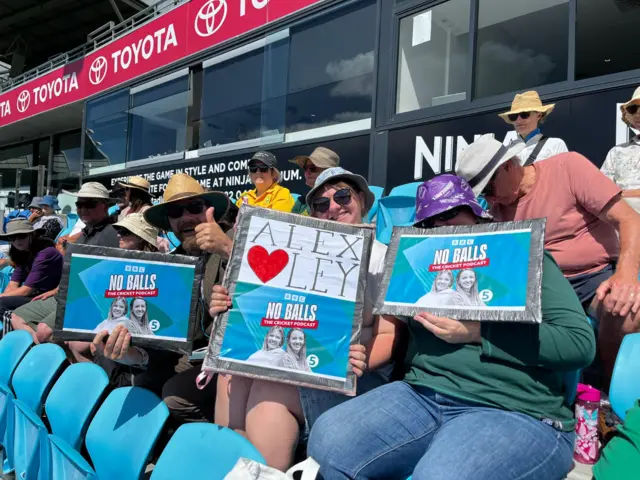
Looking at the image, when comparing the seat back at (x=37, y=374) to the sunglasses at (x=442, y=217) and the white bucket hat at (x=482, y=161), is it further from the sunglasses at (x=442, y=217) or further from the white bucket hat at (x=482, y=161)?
the white bucket hat at (x=482, y=161)

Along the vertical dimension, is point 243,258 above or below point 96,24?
below

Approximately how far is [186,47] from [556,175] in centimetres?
670

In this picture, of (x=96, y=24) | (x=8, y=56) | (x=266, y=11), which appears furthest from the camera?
(x=8, y=56)

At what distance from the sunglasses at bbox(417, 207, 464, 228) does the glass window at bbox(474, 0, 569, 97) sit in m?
2.94

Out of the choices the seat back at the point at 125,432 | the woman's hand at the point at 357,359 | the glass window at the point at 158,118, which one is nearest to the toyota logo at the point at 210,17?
the glass window at the point at 158,118

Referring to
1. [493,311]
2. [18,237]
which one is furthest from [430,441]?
[18,237]

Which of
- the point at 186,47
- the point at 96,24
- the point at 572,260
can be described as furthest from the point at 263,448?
the point at 96,24

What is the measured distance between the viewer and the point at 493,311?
4.79 ft

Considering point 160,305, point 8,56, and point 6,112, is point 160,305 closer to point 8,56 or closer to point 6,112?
point 6,112

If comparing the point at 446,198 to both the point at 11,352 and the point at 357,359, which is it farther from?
the point at 11,352

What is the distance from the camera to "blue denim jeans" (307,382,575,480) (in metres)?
1.35

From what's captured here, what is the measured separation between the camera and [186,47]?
738cm

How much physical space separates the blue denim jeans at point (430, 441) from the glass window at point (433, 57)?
138 inches

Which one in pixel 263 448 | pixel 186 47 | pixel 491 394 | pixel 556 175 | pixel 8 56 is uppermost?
pixel 8 56
